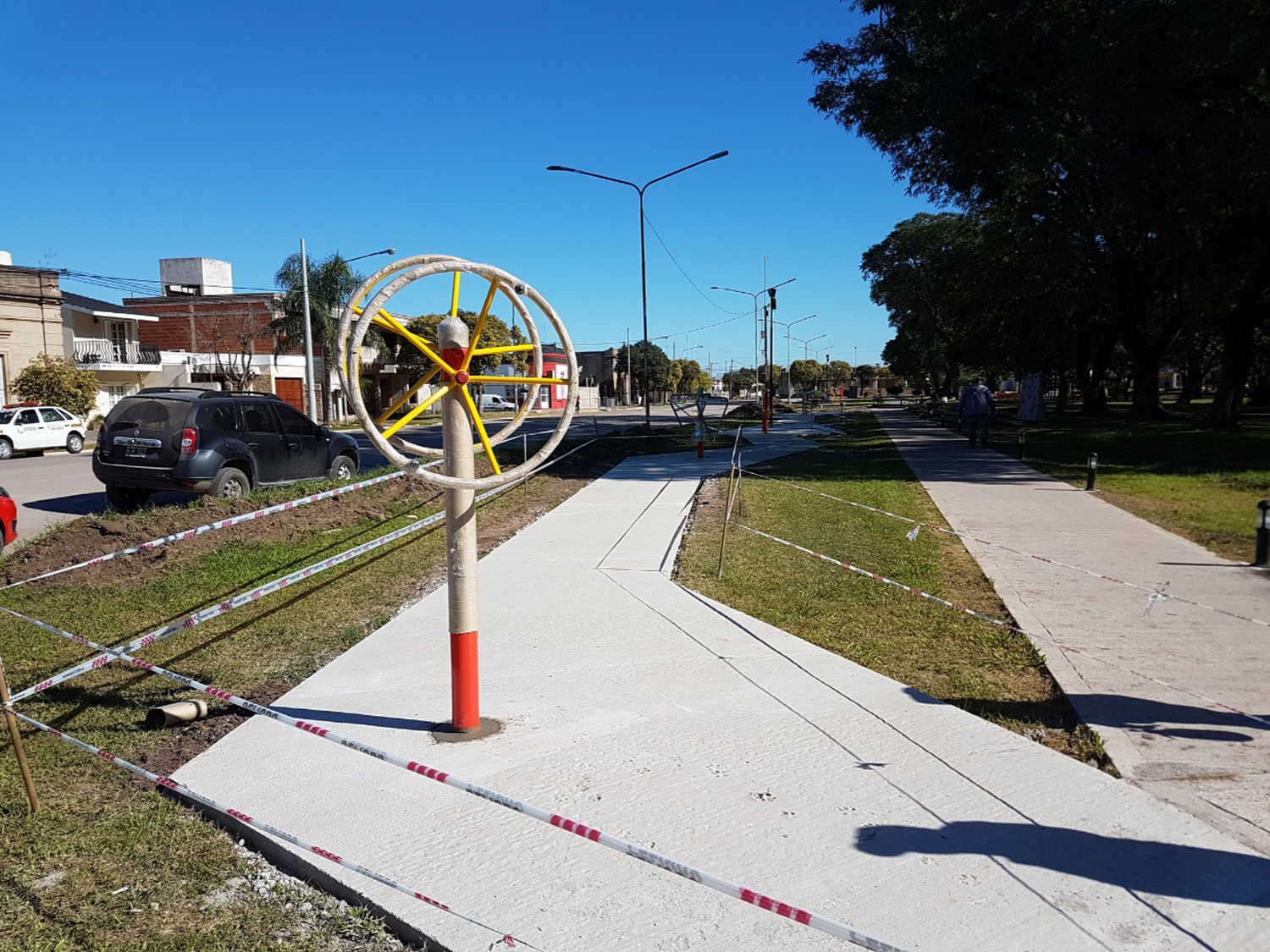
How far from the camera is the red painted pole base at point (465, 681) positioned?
4.39 m

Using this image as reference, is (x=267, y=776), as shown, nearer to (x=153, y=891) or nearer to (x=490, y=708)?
(x=153, y=891)

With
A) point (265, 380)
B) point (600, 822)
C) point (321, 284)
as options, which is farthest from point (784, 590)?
point (265, 380)

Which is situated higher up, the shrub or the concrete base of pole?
the shrub

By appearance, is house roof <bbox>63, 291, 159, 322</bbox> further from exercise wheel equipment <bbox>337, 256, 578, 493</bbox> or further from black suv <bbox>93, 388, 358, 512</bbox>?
exercise wheel equipment <bbox>337, 256, 578, 493</bbox>

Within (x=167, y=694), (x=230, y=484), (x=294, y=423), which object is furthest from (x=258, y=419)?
(x=167, y=694)

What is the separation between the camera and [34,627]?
644 cm

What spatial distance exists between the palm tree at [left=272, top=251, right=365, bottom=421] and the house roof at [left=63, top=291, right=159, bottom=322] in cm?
699

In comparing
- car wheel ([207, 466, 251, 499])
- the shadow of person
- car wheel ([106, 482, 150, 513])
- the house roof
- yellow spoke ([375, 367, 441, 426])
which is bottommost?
the shadow of person

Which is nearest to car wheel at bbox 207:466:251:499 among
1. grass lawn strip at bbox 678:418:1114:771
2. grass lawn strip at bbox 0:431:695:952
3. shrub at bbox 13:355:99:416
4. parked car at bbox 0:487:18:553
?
grass lawn strip at bbox 0:431:695:952

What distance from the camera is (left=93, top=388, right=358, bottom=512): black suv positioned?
10.9 m

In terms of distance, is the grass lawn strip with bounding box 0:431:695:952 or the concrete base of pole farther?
the concrete base of pole

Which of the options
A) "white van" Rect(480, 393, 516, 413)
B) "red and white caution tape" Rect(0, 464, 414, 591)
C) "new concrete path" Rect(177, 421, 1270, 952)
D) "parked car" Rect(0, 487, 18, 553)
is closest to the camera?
"new concrete path" Rect(177, 421, 1270, 952)

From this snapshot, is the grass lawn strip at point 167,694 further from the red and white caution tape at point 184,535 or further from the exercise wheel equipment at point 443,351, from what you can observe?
the exercise wheel equipment at point 443,351

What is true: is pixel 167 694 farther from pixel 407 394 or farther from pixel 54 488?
pixel 54 488
